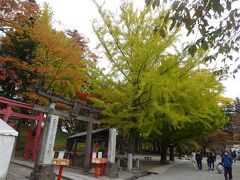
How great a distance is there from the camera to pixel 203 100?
1702cm

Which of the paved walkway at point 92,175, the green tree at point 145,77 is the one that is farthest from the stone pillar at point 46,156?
the green tree at point 145,77

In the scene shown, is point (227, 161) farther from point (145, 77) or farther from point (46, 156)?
point (46, 156)

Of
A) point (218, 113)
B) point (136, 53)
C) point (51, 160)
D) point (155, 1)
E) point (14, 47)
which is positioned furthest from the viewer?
point (218, 113)

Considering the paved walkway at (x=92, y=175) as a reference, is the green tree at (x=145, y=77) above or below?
above

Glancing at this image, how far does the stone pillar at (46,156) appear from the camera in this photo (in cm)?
1128

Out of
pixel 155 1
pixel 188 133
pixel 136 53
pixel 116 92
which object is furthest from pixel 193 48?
pixel 188 133

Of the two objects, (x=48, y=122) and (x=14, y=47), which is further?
(x=14, y=47)

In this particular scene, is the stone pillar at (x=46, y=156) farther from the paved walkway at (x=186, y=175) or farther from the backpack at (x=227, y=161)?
the backpack at (x=227, y=161)

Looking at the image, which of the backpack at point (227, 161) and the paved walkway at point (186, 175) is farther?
the paved walkway at point (186, 175)

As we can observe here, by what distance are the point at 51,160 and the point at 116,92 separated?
6.71 metres

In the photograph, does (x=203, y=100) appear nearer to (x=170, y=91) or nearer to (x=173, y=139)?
(x=170, y=91)

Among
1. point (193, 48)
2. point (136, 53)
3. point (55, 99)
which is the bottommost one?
point (193, 48)

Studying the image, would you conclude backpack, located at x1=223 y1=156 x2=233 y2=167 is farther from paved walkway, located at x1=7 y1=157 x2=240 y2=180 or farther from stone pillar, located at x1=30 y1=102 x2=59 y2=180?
stone pillar, located at x1=30 y1=102 x2=59 y2=180

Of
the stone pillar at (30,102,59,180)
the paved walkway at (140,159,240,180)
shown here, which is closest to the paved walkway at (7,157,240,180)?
the paved walkway at (140,159,240,180)
